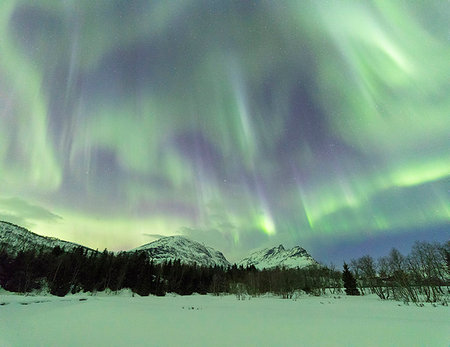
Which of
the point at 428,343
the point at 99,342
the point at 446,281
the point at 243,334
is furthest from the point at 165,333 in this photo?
the point at 446,281

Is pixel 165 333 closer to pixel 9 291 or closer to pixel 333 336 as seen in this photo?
pixel 333 336

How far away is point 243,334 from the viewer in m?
10.4

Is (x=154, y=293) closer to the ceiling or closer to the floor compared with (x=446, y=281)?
closer to the floor

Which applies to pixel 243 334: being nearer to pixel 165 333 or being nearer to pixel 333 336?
pixel 165 333

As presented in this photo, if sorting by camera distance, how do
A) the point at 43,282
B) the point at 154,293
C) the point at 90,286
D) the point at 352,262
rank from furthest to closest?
the point at 352,262
the point at 154,293
the point at 90,286
the point at 43,282

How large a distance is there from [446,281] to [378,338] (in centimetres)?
8545

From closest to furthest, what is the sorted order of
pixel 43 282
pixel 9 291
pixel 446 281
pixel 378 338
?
pixel 378 338 → pixel 9 291 → pixel 43 282 → pixel 446 281

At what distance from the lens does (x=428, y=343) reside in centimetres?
Answer: 963

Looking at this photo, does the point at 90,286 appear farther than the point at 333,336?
Yes

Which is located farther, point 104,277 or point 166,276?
point 166,276

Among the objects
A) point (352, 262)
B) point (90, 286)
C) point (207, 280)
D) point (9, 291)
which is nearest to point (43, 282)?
point (9, 291)

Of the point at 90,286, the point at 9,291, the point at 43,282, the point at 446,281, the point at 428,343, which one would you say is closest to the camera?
the point at 428,343

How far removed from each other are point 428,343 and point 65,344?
50.9ft

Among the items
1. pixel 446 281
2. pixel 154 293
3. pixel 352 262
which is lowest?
pixel 154 293
